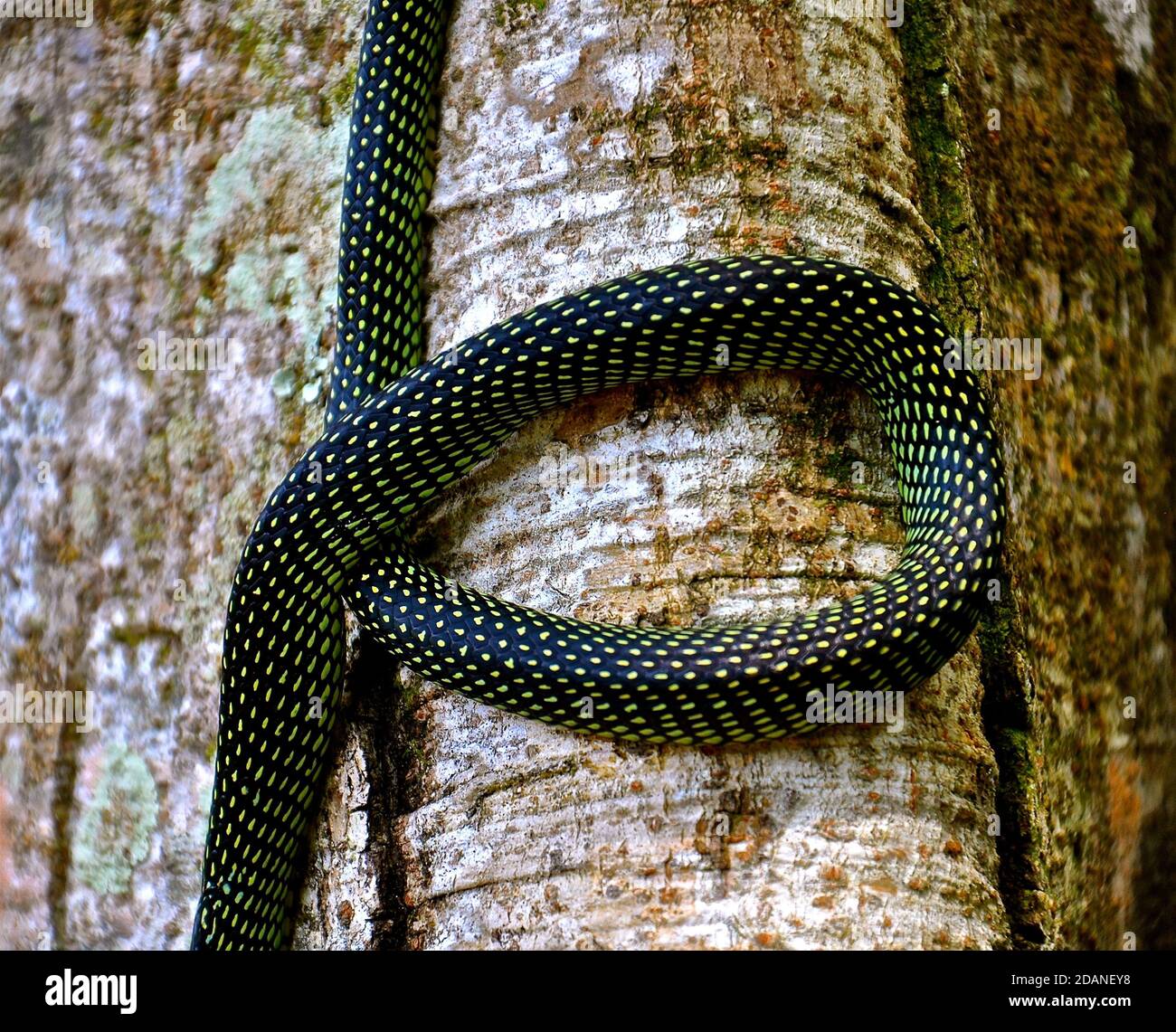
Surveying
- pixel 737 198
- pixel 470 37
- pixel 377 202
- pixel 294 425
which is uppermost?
pixel 470 37

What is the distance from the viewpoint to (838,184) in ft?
8.54

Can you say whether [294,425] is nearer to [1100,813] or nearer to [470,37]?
[470,37]

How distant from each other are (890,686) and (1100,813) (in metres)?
1.48

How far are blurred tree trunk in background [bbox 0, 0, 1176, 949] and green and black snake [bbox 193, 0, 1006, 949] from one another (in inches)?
3.3

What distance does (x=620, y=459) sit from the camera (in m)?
2.45

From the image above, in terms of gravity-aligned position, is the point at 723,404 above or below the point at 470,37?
below

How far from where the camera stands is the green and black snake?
219 centimetres

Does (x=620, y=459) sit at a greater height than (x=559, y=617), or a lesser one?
greater

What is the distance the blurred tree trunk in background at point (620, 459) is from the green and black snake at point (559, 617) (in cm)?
8

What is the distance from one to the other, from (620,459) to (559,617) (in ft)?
1.30

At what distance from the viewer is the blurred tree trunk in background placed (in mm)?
2219

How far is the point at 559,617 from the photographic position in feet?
7.73
